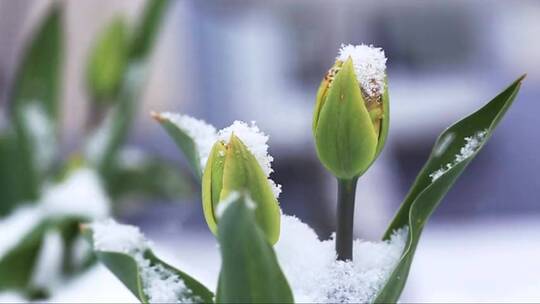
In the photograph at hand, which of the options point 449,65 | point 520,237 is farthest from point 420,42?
point 520,237

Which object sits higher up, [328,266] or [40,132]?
[40,132]

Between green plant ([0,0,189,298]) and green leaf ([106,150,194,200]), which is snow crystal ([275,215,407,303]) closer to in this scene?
green plant ([0,0,189,298])

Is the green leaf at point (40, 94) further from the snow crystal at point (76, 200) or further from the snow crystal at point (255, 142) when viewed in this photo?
the snow crystal at point (255, 142)

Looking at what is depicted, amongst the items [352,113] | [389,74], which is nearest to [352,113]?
[352,113]

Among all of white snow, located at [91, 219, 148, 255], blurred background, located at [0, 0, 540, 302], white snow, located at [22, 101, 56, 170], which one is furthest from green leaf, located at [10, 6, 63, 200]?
blurred background, located at [0, 0, 540, 302]

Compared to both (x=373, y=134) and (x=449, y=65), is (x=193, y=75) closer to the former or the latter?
(x=449, y=65)

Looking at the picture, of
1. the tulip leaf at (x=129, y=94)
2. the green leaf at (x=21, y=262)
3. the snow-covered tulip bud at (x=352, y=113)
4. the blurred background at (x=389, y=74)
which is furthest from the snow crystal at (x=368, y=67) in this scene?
the blurred background at (x=389, y=74)

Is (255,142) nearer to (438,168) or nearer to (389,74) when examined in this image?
(438,168)
